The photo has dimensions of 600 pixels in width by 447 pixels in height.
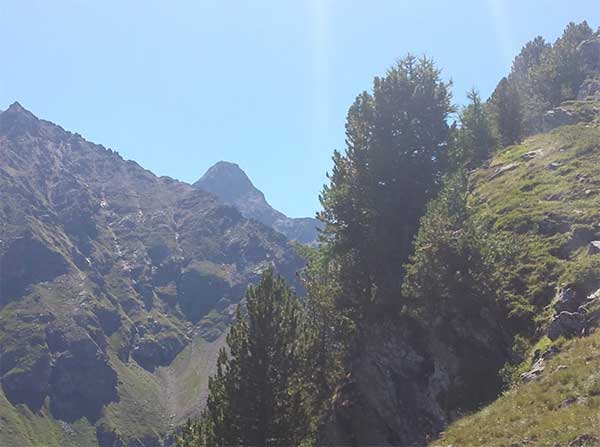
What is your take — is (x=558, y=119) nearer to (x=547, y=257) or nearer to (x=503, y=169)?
(x=503, y=169)

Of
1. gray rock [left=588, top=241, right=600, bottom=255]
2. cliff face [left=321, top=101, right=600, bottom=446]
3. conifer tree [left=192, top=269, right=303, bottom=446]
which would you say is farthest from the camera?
conifer tree [left=192, top=269, right=303, bottom=446]

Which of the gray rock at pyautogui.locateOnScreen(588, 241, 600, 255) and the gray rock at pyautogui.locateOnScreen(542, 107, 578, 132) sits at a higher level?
the gray rock at pyautogui.locateOnScreen(542, 107, 578, 132)

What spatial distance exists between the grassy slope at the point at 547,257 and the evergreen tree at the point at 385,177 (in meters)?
6.00

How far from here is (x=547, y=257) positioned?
34000 mm

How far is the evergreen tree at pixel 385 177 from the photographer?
43656mm

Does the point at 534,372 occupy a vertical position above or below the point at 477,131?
below

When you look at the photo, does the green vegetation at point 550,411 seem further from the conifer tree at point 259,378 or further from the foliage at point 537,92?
the foliage at point 537,92

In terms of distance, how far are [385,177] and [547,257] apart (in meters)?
16.0

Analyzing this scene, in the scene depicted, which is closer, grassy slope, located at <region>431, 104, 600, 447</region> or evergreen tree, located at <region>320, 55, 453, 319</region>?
grassy slope, located at <region>431, 104, 600, 447</region>

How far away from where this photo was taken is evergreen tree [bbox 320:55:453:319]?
43656 mm

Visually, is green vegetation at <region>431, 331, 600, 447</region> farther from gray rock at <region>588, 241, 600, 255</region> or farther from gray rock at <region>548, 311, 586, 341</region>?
gray rock at <region>588, 241, 600, 255</region>

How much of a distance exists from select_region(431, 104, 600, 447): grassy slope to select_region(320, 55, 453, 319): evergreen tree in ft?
19.7

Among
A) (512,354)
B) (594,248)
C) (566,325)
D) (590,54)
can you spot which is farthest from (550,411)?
(590,54)

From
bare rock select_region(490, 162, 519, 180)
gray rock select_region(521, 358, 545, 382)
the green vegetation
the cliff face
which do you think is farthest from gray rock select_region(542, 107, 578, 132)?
the green vegetation
